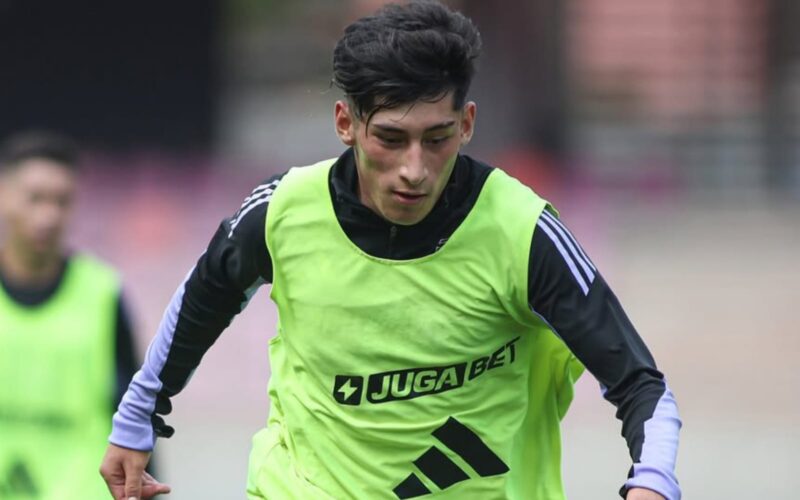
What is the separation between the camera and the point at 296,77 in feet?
77.1

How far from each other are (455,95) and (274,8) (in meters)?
20.0

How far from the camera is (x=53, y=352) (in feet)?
19.4

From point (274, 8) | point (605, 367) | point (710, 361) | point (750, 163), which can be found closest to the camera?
point (605, 367)

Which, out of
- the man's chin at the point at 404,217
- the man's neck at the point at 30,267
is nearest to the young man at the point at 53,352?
the man's neck at the point at 30,267

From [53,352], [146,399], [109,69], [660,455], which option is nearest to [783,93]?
[109,69]

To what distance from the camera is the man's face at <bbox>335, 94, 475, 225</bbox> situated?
3.67 meters

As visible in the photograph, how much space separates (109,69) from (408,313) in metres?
15.5

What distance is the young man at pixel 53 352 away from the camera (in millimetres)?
5742

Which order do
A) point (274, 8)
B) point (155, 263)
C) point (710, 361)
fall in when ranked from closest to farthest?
point (710, 361)
point (155, 263)
point (274, 8)

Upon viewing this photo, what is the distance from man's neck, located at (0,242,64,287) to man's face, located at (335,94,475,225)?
257 centimetres

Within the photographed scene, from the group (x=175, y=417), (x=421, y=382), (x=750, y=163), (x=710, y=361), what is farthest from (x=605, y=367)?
(x=750, y=163)

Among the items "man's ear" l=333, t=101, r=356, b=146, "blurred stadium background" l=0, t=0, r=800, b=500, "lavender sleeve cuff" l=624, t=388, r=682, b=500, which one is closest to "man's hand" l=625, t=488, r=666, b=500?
"lavender sleeve cuff" l=624, t=388, r=682, b=500

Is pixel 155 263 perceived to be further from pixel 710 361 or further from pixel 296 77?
pixel 296 77

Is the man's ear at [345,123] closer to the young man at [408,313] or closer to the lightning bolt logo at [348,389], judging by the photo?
the young man at [408,313]
